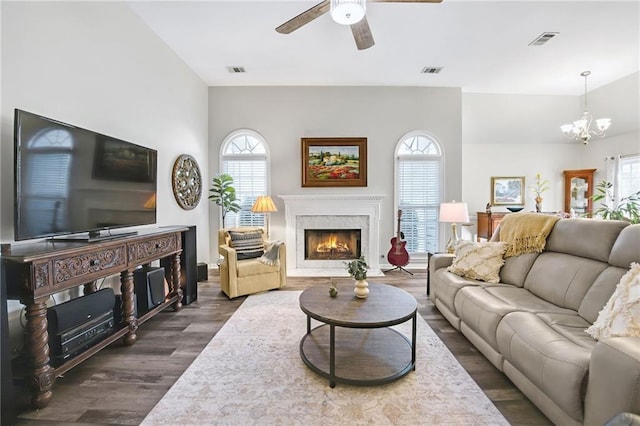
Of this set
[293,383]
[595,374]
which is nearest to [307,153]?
[293,383]

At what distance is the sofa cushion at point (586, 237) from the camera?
2049 millimetres

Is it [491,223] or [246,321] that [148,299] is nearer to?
[246,321]

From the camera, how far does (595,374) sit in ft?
4.13

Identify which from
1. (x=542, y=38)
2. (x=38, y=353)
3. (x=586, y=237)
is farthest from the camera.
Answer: (x=542, y=38)

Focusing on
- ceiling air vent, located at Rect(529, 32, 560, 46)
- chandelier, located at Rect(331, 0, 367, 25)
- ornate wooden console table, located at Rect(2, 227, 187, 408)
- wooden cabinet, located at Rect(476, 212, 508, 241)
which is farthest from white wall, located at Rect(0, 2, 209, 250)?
wooden cabinet, located at Rect(476, 212, 508, 241)

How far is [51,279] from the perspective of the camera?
5.60ft

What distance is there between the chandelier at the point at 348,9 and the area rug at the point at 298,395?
252 centimetres

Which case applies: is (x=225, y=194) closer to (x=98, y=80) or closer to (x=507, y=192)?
(x=98, y=80)

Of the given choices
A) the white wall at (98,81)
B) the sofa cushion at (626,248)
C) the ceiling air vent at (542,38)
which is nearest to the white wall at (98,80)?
the white wall at (98,81)

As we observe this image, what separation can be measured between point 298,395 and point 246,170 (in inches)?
157

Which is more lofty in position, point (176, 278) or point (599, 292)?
point (599, 292)

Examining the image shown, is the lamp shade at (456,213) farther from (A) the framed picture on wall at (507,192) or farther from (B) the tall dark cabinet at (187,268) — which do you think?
(B) the tall dark cabinet at (187,268)

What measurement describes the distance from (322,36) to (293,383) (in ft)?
11.9

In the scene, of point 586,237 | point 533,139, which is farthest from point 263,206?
point 533,139
